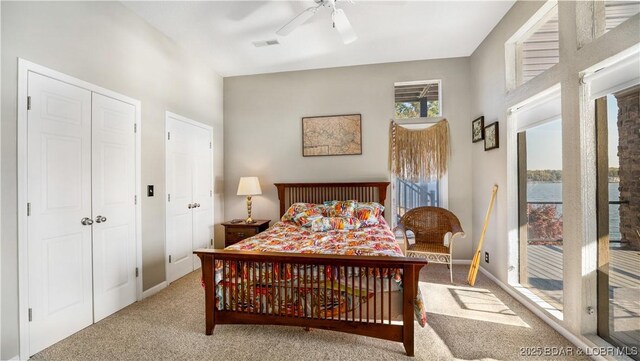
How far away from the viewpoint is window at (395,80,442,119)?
13.5ft

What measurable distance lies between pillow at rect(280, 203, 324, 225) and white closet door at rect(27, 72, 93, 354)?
216cm

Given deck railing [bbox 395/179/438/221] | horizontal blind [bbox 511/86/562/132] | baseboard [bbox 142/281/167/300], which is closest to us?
horizontal blind [bbox 511/86/562/132]

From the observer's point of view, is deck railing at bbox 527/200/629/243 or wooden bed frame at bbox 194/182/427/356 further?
deck railing at bbox 527/200/629/243

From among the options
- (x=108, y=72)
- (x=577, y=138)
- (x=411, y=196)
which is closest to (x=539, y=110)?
(x=577, y=138)

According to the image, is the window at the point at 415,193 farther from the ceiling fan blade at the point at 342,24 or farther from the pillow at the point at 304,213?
the ceiling fan blade at the point at 342,24

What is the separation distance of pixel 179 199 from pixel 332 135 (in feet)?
8.03

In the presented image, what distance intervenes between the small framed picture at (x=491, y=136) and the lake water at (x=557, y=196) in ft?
2.09

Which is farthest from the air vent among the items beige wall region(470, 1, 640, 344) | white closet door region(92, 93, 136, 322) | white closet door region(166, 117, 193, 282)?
beige wall region(470, 1, 640, 344)

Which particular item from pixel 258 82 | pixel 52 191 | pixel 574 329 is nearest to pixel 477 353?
pixel 574 329

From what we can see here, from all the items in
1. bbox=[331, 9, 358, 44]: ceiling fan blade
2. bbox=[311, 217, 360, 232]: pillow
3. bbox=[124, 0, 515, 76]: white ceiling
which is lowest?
bbox=[311, 217, 360, 232]: pillow

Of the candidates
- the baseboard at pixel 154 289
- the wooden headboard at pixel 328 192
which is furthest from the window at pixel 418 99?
the baseboard at pixel 154 289

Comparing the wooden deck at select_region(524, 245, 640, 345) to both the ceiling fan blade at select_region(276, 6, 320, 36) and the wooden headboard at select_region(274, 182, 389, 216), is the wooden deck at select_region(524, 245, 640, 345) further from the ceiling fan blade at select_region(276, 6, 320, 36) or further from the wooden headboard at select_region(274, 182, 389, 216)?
the ceiling fan blade at select_region(276, 6, 320, 36)

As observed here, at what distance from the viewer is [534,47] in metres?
2.69

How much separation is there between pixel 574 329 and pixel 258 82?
4.87 meters
